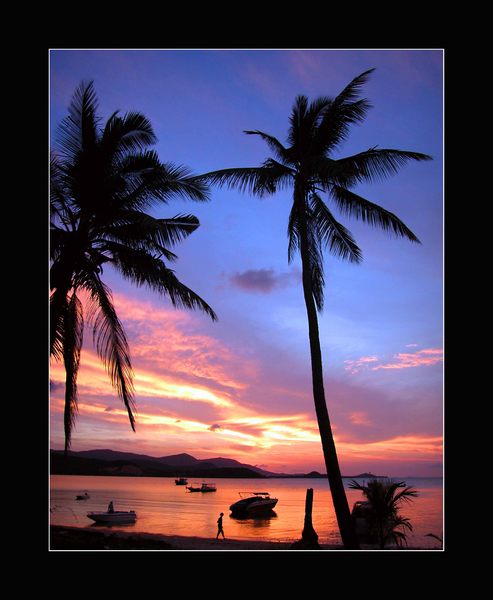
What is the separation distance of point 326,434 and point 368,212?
12.6 feet

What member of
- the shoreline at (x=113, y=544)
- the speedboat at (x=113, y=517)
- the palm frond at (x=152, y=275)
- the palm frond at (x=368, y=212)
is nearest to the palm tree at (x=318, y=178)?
the palm frond at (x=368, y=212)

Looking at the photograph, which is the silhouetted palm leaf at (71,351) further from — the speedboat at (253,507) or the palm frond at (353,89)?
the speedboat at (253,507)

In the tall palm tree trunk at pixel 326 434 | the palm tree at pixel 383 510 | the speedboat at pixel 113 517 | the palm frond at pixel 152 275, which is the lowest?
the speedboat at pixel 113 517

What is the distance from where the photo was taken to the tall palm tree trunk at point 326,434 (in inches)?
389

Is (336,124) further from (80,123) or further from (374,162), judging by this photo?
(80,123)

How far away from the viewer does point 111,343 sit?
10094 mm

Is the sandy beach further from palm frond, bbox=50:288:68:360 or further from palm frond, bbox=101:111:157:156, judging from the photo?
palm frond, bbox=101:111:157:156

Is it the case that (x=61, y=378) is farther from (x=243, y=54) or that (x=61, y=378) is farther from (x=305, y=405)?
(x=305, y=405)

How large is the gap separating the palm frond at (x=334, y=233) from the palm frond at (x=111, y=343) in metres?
3.99

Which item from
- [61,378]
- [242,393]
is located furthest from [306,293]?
[242,393]

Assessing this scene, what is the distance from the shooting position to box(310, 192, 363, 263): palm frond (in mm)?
11570

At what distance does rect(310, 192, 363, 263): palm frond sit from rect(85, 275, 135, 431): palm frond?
3993mm

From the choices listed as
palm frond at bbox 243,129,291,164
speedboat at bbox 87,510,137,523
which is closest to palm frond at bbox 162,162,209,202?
palm frond at bbox 243,129,291,164

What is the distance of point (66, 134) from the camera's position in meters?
10.3
